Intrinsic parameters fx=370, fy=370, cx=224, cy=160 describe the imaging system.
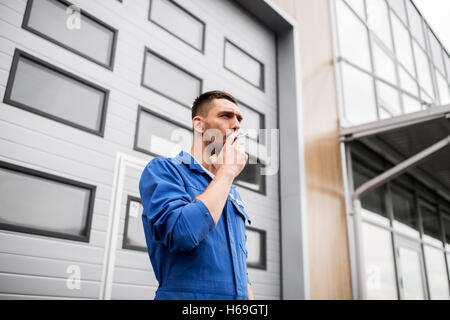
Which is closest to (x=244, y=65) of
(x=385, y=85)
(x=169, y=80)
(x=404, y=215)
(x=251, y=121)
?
(x=251, y=121)

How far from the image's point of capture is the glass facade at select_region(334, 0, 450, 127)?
729 cm

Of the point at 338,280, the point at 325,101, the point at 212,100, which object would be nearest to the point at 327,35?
the point at 325,101

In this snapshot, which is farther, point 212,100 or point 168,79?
point 168,79

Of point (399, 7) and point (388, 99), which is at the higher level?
point (399, 7)

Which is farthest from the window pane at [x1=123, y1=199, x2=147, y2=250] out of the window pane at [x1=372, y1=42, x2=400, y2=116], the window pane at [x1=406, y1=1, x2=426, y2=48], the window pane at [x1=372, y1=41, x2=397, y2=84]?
the window pane at [x1=406, y1=1, x2=426, y2=48]

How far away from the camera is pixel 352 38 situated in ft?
25.1

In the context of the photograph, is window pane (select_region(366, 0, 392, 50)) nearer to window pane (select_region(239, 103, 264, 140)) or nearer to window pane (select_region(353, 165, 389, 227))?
window pane (select_region(353, 165, 389, 227))

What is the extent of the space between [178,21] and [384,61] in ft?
17.9

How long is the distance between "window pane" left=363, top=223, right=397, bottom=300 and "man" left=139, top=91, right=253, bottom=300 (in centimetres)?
548

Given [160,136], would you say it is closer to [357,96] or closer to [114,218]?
[114,218]

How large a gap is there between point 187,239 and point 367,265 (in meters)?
5.88

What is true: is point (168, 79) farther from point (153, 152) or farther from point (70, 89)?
point (70, 89)

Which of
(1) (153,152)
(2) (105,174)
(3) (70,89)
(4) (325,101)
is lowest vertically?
(2) (105,174)
